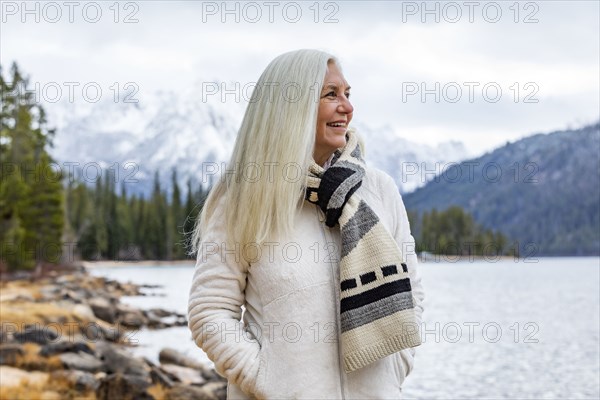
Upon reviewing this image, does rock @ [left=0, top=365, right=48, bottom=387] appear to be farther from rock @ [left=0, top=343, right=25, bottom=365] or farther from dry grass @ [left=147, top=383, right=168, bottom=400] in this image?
dry grass @ [left=147, top=383, right=168, bottom=400]

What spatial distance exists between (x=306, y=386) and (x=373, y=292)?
1.03ft

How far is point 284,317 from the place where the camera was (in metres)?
2.23

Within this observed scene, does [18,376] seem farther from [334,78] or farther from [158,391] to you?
[334,78]

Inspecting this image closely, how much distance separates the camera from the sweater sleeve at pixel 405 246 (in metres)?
2.34

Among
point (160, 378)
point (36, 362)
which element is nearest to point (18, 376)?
point (36, 362)

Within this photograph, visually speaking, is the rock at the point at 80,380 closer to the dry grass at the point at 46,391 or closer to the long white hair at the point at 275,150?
the dry grass at the point at 46,391

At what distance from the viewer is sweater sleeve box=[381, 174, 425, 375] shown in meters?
2.34

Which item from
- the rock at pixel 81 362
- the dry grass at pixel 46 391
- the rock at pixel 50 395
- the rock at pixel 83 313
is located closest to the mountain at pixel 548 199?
the rock at pixel 83 313

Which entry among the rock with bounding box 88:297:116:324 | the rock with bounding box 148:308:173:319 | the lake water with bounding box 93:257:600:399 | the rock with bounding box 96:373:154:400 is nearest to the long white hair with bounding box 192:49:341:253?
the rock with bounding box 96:373:154:400

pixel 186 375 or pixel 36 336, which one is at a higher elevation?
pixel 36 336

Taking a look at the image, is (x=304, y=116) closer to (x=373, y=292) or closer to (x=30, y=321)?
(x=373, y=292)

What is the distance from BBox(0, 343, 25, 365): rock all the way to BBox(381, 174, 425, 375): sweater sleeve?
737cm

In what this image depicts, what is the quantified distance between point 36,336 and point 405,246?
905cm

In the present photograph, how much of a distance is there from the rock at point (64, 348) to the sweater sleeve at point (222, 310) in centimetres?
755
